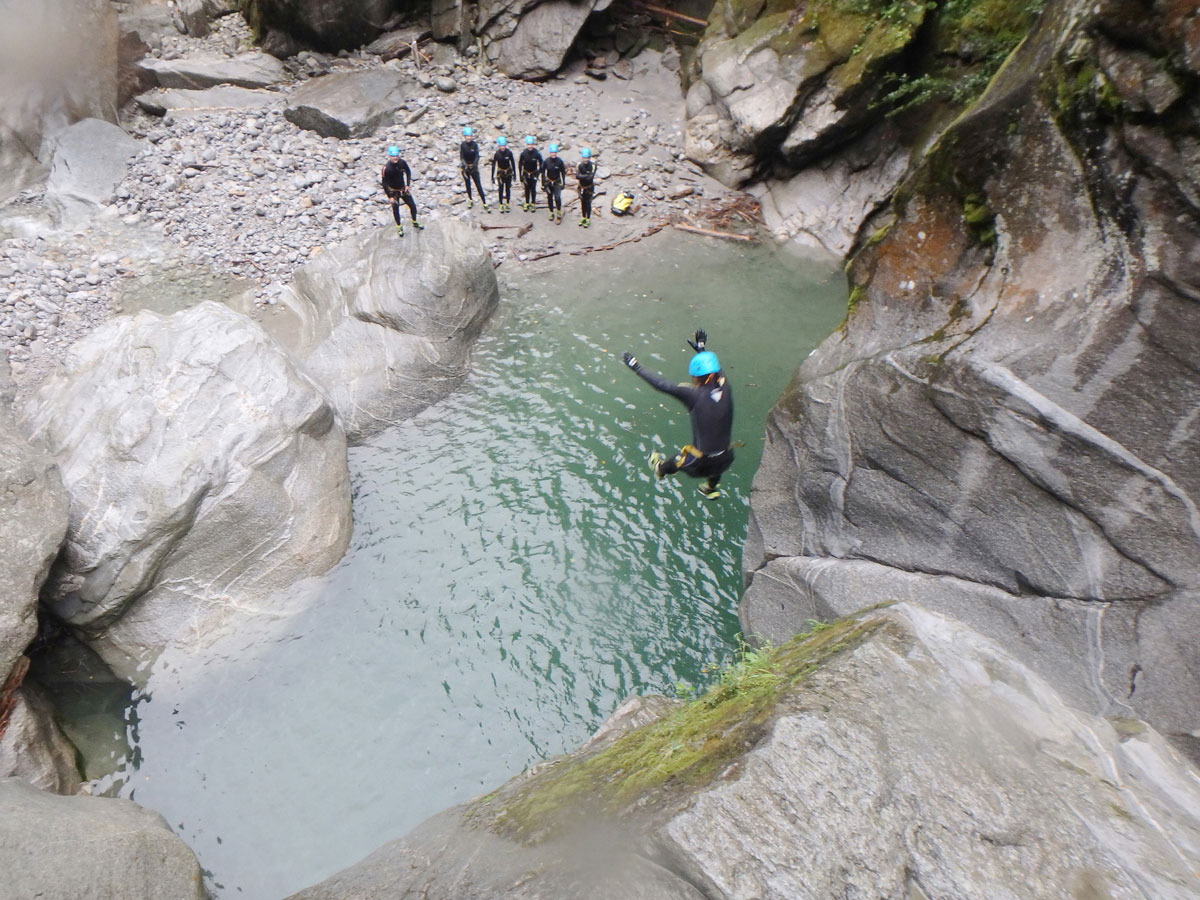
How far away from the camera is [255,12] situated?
1931cm

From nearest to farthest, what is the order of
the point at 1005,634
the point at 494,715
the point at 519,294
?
the point at 1005,634 → the point at 494,715 → the point at 519,294

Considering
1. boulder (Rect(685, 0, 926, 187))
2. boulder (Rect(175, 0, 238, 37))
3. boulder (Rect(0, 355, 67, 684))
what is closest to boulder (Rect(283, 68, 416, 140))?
boulder (Rect(175, 0, 238, 37))

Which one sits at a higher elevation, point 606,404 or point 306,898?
point 606,404

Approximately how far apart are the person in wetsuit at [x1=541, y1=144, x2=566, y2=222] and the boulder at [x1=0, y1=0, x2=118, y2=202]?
412 inches

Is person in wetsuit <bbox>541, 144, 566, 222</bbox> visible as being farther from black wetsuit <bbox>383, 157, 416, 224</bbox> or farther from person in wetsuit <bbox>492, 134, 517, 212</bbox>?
black wetsuit <bbox>383, 157, 416, 224</bbox>

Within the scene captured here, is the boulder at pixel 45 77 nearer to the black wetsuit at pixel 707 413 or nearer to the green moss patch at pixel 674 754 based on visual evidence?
the black wetsuit at pixel 707 413

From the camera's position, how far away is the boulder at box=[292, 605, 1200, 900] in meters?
3.25

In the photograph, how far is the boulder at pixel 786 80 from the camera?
13.9 meters

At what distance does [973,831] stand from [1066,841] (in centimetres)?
47

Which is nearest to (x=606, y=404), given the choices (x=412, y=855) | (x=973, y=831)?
(x=412, y=855)

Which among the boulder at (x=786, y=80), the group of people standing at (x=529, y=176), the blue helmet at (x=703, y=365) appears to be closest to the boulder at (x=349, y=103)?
the group of people standing at (x=529, y=176)

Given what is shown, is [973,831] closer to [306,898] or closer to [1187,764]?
[1187,764]

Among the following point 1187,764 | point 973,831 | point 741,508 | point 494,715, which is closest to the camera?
point 973,831

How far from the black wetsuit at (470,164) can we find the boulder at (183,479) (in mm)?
7007
